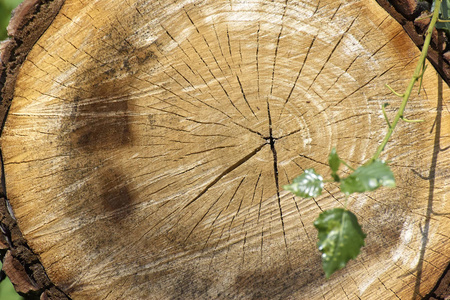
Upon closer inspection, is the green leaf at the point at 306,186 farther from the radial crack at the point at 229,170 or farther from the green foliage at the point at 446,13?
the green foliage at the point at 446,13

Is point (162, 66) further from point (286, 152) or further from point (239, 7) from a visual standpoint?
point (286, 152)

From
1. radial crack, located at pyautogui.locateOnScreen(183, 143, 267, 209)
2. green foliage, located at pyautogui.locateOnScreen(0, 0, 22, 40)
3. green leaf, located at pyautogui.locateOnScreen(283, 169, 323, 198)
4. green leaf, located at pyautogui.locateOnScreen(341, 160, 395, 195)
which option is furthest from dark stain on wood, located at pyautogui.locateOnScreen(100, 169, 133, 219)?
green foliage, located at pyautogui.locateOnScreen(0, 0, 22, 40)

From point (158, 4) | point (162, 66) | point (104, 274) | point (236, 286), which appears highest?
point (158, 4)

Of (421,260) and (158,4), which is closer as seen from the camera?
(158,4)

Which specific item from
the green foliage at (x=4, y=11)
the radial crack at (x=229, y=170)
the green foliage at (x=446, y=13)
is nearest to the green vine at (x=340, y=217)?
the radial crack at (x=229, y=170)

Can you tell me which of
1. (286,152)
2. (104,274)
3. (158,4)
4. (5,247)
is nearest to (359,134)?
(286,152)

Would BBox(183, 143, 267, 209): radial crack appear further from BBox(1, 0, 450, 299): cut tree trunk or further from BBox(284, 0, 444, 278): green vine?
BBox(284, 0, 444, 278): green vine
